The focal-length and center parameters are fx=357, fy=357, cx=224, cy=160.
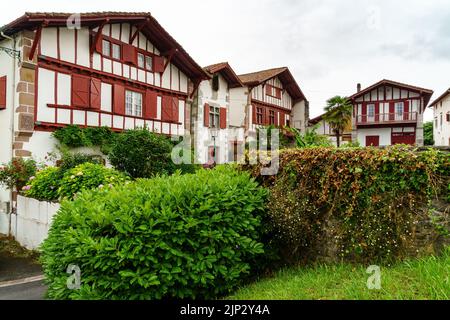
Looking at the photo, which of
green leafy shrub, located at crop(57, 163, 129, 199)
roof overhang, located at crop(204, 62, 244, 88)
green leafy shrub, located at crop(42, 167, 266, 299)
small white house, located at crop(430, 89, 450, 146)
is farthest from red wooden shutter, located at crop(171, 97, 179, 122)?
small white house, located at crop(430, 89, 450, 146)

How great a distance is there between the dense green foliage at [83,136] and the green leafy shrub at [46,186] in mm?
2617

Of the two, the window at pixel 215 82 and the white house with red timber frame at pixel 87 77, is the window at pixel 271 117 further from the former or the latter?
the white house with red timber frame at pixel 87 77

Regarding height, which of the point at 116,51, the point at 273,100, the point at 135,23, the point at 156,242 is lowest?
the point at 156,242

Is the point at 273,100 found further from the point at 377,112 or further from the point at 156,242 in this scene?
the point at 156,242

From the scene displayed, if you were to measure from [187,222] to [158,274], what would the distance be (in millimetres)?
709

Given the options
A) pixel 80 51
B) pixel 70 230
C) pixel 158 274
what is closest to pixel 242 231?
pixel 158 274

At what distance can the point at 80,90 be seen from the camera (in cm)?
1370

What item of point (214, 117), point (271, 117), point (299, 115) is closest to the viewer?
point (214, 117)

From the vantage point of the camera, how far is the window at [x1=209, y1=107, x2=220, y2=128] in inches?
841

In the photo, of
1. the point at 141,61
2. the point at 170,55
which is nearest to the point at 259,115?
the point at 170,55

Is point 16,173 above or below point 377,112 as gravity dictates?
below

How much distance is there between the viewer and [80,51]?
1384cm

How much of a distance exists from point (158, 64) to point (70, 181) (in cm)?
975

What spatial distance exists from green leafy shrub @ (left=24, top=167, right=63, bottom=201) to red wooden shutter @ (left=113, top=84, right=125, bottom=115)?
5.29 meters
